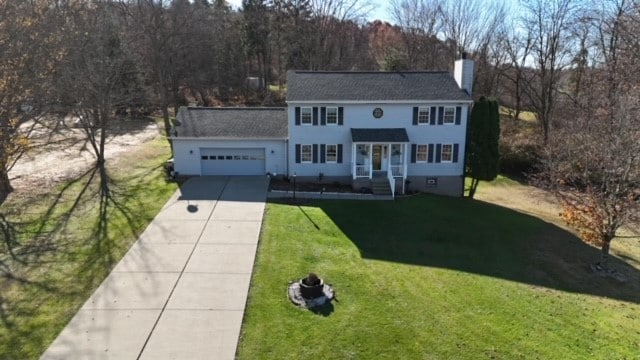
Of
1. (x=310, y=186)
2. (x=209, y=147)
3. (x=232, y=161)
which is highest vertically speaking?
(x=209, y=147)

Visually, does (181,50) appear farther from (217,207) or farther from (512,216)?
(512,216)

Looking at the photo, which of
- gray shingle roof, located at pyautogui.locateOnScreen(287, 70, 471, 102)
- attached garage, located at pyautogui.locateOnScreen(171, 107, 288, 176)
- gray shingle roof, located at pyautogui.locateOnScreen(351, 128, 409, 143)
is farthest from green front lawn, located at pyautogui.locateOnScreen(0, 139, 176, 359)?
gray shingle roof, located at pyautogui.locateOnScreen(351, 128, 409, 143)

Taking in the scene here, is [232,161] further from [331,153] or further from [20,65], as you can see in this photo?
[20,65]

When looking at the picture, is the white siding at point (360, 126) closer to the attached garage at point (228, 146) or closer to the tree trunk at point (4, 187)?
the attached garage at point (228, 146)

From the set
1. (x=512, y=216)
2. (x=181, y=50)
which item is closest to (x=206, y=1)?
(x=181, y=50)

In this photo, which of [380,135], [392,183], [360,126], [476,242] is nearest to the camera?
[476,242]

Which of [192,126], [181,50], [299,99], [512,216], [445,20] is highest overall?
[445,20]

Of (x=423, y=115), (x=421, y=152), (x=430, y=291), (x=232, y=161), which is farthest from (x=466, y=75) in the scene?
(x=430, y=291)
